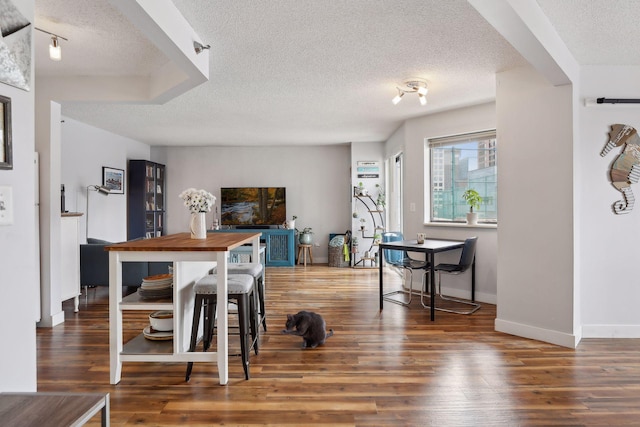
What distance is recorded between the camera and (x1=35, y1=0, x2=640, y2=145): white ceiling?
230cm

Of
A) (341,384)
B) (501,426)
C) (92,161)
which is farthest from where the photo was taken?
(92,161)

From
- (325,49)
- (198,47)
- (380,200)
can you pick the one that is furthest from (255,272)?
(380,200)

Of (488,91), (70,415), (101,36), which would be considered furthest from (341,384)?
(488,91)

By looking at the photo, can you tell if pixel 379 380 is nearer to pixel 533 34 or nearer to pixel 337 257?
pixel 533 34

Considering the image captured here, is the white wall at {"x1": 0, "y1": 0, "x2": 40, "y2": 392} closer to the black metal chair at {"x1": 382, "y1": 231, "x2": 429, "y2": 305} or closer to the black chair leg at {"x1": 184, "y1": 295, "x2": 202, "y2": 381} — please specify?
the black chair leg at {"x1": 184, "y1": 295, "x2": 202, "y2": 381}

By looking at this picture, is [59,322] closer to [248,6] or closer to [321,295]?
[321,295]

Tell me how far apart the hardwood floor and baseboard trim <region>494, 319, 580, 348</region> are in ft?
0.24

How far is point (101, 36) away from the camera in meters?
2.69

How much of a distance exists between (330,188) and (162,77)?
468 centimetres

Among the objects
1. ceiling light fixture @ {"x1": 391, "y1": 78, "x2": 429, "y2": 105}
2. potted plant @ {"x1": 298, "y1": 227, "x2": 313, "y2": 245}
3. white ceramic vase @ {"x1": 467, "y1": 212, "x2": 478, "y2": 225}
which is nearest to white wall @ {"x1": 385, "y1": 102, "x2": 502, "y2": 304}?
white ceramic vase @ {"x1": 467, "y1": 212, "x2": 478, "y2": 225}

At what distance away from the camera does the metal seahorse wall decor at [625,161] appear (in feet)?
10.3

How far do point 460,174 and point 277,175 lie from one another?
3.97 metres

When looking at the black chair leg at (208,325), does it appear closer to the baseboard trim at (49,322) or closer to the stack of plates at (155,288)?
the stack of plates at (155,288)

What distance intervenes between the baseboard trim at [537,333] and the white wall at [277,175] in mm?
4563
